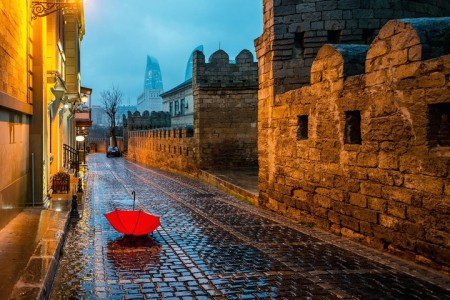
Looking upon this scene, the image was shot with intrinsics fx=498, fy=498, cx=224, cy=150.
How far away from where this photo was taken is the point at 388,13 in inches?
448

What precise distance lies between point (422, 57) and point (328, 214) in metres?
3.75

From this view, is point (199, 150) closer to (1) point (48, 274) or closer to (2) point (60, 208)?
(2) point (60, 208)

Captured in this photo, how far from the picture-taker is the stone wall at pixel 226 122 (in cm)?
2416

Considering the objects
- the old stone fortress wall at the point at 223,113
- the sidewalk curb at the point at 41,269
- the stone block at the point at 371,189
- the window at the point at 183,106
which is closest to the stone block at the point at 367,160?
the stone block at the point at 371,189

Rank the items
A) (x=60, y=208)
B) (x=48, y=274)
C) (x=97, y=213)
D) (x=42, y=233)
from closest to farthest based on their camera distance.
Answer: (x=48, y=274), (x=42, y=233), (x=60, y=208), (x=97, y=213)

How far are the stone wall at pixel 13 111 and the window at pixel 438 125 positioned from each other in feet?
19.9

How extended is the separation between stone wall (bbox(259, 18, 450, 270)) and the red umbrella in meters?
3.40

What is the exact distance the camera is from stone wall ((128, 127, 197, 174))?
25719 millimetres

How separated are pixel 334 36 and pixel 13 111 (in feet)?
24.1

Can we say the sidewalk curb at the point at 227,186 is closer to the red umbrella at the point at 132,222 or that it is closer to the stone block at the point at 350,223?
the stone block at the point at 350,223

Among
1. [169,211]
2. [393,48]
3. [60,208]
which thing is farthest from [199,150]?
[393,48]

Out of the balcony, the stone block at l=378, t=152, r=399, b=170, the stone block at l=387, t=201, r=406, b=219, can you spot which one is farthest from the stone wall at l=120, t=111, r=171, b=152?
the stone block at l=387, t=201, r=406, b=219

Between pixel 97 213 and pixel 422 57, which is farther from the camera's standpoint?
pixel 97 213

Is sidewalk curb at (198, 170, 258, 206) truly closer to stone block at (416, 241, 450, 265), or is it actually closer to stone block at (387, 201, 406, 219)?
stone block at (387, 201, 406, 219)
